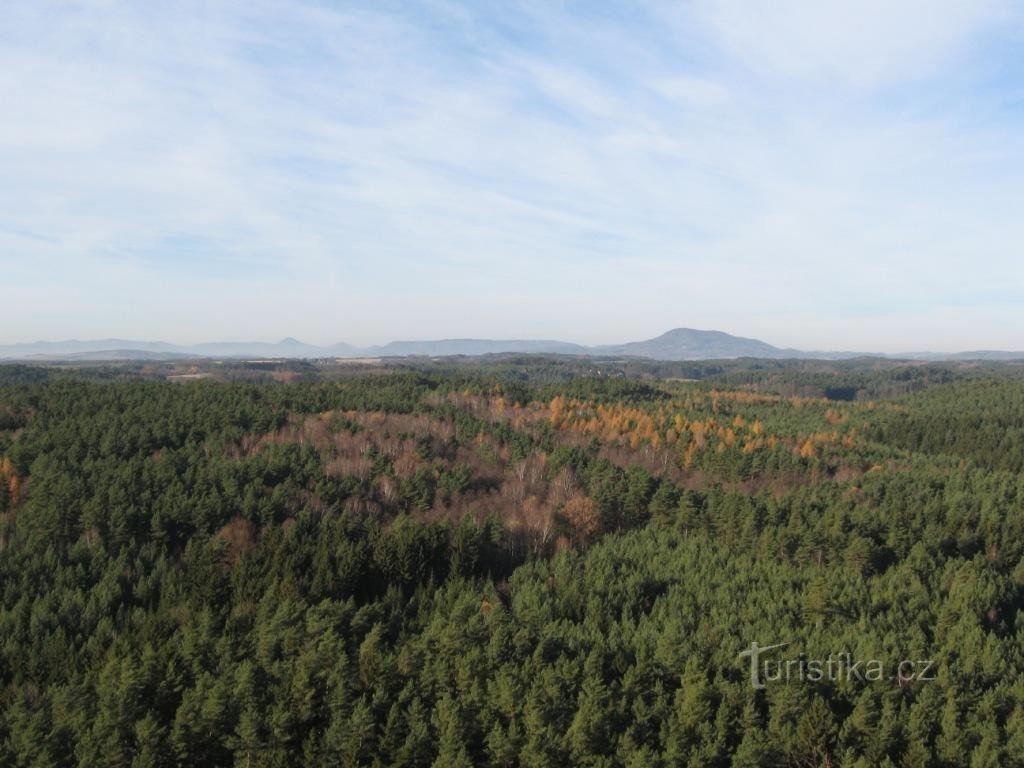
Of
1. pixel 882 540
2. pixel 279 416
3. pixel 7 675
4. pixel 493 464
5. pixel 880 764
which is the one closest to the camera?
pixel 880 764

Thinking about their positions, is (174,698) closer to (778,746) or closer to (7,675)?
(7,675)

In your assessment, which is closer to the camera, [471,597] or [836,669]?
[836,669]

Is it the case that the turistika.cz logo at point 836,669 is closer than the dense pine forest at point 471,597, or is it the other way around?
the dense pine forest at point 471,597

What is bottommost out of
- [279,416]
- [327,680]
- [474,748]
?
[474,748]

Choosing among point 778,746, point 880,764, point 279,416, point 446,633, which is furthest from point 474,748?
point 279,416
